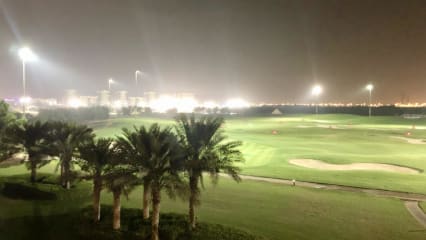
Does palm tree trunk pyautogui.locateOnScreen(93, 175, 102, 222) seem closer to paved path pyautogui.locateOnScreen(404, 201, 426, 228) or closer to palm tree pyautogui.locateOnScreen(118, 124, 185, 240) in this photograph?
palm tree pyautogui.locateOnScreen(118, 124, 185, 240)

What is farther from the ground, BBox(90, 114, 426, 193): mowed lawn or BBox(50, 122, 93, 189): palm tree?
BBox(50, 122, 93, 189): palm tree

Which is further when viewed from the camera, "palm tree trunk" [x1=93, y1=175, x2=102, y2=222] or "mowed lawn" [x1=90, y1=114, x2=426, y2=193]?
"mowed lawn" [x1=90, y1=114, x2=426, y2=193]

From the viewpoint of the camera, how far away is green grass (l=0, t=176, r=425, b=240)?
17234 mm

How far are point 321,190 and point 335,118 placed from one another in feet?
279

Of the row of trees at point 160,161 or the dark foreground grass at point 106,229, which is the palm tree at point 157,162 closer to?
the row of trees at point 160,161

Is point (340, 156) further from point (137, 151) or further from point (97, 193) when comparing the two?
point (137, 151)

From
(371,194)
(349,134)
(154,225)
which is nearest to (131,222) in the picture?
(154,225)

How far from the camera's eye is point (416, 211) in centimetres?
2092

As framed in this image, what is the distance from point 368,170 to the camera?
32.1m

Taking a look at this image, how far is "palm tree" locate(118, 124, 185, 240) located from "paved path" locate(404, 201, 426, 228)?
11.6 m

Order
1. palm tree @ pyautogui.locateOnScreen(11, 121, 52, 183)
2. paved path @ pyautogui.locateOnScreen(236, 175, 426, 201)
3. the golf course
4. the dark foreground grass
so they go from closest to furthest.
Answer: the dark foreground grass, the golf course, paved path @ pyautogui.locateOnScreen(236, 175, 426, 201), palm tree @ pyautogui.locateOnScreen(11, 121, 52, 183)

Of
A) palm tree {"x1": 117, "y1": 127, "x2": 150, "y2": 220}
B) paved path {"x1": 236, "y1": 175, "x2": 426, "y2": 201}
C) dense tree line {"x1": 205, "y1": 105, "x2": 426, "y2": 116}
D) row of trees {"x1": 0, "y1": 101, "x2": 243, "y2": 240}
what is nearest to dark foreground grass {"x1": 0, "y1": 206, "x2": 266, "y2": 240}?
row of trees {"x1": 0, "y1": 101, "x2": 243, "y2": 240}

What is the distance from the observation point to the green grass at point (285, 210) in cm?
1723

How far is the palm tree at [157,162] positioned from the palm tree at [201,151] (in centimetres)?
48
